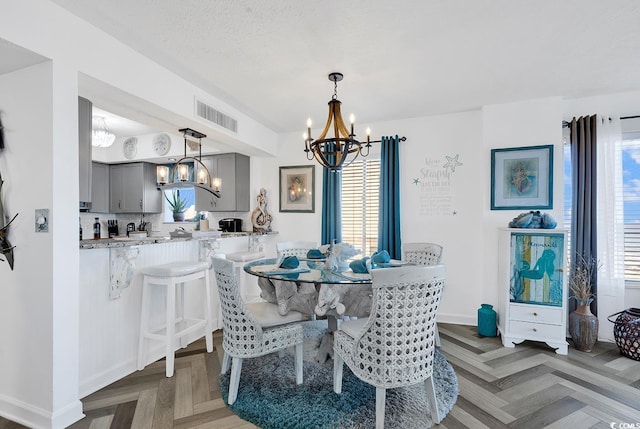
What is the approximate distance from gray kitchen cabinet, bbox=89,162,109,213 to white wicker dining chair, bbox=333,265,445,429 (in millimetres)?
5434

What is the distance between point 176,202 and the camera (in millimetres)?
5418

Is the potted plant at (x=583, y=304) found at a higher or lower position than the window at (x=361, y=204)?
lower

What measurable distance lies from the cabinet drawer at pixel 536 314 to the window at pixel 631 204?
994mm

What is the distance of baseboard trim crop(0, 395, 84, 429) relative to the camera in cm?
187

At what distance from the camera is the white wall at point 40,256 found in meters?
1.87

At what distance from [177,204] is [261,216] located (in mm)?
1683

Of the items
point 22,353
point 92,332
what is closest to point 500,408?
point 92,332

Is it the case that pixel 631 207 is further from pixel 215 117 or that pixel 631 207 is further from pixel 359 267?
pixel 215 117

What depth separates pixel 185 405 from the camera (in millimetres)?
2141

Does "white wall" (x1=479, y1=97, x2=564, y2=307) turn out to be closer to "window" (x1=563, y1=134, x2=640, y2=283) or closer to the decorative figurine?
the decorative figurine

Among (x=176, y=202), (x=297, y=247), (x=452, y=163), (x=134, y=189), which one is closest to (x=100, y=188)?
(x=134, y=189)

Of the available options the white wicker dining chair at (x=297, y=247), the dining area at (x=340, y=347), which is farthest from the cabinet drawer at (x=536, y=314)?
the white wicker dining chair at (x=297, y=247)

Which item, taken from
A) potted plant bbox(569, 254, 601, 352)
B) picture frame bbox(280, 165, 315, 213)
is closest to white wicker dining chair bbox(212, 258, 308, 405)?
picture frame bbox(280, 165, 315, 213)

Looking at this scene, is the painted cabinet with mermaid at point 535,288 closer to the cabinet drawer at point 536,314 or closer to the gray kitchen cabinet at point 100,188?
the cabinet drawer at point 536,314
